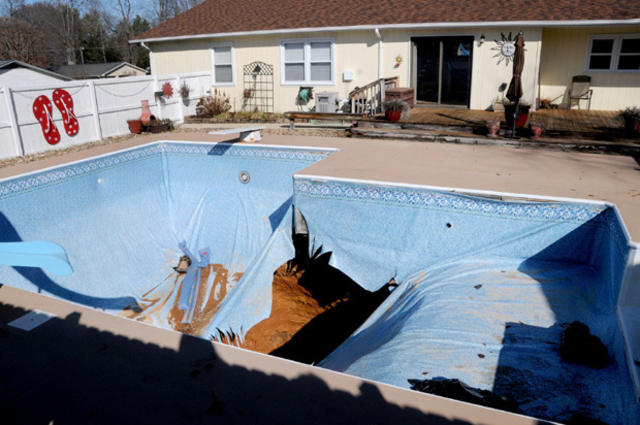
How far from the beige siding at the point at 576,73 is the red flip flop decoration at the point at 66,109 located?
12.9 m

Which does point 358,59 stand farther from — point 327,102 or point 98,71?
point 98,71

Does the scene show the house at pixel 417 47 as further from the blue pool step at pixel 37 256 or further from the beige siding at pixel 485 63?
the blue pool step at pixel 37 256

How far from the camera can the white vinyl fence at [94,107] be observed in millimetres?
10648

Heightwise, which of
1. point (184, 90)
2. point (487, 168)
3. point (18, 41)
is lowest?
point (487, 168)

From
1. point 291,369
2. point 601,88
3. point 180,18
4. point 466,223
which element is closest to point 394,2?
point 601,88

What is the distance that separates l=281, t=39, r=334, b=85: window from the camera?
15680 millimetres

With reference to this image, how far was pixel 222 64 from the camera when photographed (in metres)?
17.3

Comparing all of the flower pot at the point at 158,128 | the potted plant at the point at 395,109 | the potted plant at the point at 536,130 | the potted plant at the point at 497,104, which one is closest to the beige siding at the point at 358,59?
the potted plant at the point at 497,104

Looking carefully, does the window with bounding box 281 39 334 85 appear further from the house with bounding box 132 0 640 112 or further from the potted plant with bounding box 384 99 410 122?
the potted plant with bounding box 384 99 410 122

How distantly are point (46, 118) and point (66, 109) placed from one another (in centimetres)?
65

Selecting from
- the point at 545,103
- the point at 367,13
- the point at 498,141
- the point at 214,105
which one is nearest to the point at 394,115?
the point at 498,141

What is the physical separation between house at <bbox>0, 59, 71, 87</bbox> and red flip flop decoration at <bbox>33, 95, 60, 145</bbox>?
49.3 ft

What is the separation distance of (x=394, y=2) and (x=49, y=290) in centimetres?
1337

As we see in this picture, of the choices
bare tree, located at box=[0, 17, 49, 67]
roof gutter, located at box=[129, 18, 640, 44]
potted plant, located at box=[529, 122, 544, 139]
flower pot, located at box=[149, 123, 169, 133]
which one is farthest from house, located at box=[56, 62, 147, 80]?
potted plant, located at box=[529, 122, 544, 139]
